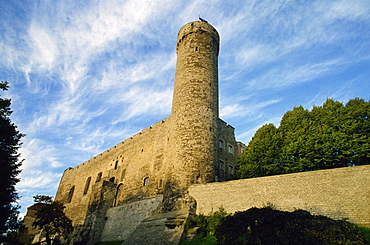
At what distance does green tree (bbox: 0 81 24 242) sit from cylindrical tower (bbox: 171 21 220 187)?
377 inches

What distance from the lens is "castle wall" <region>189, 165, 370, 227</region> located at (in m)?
10.7

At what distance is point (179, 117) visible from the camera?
18016mm

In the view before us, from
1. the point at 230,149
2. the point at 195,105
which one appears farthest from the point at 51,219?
the point at 230,149

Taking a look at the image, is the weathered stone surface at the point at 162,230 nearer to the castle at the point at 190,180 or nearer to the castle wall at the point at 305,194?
the castle at the point at 190,180

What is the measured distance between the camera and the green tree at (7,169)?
50.0 feet

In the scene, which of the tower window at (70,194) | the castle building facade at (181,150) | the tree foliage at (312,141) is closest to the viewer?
the tree foliage at (312,141)

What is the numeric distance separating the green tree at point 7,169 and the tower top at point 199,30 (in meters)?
12.6

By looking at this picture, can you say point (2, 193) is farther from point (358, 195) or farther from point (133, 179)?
point (358, 195)

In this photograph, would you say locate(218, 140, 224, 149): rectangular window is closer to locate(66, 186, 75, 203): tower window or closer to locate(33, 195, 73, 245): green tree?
locate(33, 195, 73, 245): green tree

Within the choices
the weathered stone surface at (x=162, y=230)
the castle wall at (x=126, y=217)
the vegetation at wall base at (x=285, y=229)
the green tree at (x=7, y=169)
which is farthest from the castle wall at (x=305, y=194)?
the green tree at (x=7, y=169)

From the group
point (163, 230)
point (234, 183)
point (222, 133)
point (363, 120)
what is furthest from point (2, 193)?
Result: point (363, 120)

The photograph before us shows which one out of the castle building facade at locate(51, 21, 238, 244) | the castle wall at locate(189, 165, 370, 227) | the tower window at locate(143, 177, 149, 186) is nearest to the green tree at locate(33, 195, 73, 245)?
the castle building facade at locate(51, 21, 238, 244)

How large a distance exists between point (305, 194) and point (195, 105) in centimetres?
883

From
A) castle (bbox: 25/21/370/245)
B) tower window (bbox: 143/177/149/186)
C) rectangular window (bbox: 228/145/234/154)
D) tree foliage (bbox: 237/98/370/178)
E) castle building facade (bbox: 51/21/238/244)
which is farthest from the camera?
rectangular window (bbox: 228/145/234/154)
